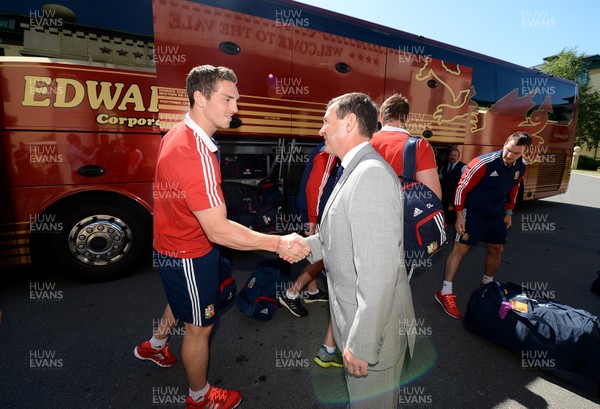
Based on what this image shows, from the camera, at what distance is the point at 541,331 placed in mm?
2457

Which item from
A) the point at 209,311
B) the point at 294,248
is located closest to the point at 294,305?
the point at 209,311

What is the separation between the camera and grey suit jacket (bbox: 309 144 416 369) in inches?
43.2

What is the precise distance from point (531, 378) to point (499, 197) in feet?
5.59

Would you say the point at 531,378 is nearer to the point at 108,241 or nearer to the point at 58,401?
the point at 58,401

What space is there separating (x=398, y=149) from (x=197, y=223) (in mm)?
1616

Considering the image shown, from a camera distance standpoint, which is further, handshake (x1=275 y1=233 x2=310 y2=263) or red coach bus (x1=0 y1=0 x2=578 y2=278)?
red coach bus (x1=0 y1=0 x2=578 y2=278)

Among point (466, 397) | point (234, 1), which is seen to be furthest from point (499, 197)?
point (234, 1)

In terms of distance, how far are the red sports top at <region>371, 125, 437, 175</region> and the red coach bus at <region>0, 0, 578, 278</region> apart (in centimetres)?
190

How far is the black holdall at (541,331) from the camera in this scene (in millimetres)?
2309

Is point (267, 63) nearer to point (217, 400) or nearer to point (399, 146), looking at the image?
point (399, 146)

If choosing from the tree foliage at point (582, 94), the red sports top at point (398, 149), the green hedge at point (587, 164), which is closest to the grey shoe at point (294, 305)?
the red sports top at point (398, 149)

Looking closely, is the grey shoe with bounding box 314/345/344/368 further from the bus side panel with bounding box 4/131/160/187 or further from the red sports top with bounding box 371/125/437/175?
the bus side panel with bounding box 4/131/160/187

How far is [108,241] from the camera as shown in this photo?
11.9 feet

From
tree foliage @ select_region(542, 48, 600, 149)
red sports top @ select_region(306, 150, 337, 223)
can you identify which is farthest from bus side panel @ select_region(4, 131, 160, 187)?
tree foliage @ select_region(542, 48, 600, 149)
